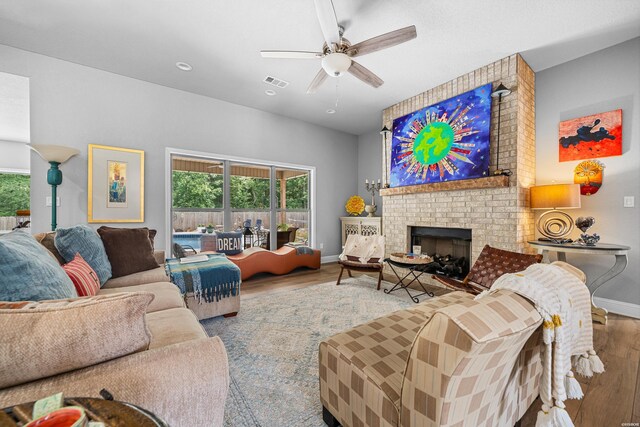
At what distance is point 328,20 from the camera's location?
1981 millimetres

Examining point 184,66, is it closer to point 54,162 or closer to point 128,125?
point 128,125

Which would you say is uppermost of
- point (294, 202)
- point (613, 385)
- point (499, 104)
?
point (499, 104)

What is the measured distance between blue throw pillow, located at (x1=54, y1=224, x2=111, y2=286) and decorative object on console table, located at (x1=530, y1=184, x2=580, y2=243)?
444cm

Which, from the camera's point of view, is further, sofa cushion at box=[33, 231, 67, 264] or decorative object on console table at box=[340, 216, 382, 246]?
decorative object on console table at box=[340, 216, 382, 246]

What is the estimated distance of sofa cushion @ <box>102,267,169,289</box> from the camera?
2.13 metres

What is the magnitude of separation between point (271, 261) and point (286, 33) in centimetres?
315

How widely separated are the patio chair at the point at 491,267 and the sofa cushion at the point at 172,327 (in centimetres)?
243

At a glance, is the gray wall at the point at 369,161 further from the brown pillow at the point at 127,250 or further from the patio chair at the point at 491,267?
the brown pillow at the point at 127,250

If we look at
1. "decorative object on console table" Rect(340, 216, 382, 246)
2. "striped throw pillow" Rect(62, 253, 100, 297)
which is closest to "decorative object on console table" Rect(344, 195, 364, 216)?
"decorative object on console table" Rect(340, 216, 382, 246)

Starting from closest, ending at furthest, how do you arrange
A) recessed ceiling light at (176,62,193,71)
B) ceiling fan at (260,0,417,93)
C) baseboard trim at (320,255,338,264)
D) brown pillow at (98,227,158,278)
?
ceiling fan at (260,0,417,93), brown pillow at (98,227,158,278), recessed ceiling light at (176,62,193,71), baseboard trim at (320,255,338,264)

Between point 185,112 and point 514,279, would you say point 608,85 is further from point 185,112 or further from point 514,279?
point 185,112

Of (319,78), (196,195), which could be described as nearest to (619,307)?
(319,78)

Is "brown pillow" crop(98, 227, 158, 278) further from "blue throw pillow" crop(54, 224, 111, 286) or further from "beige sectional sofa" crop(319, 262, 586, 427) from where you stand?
"beige sectional sofa" crop(319, 262, 586, 427)

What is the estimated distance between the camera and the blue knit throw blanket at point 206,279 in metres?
2.35
